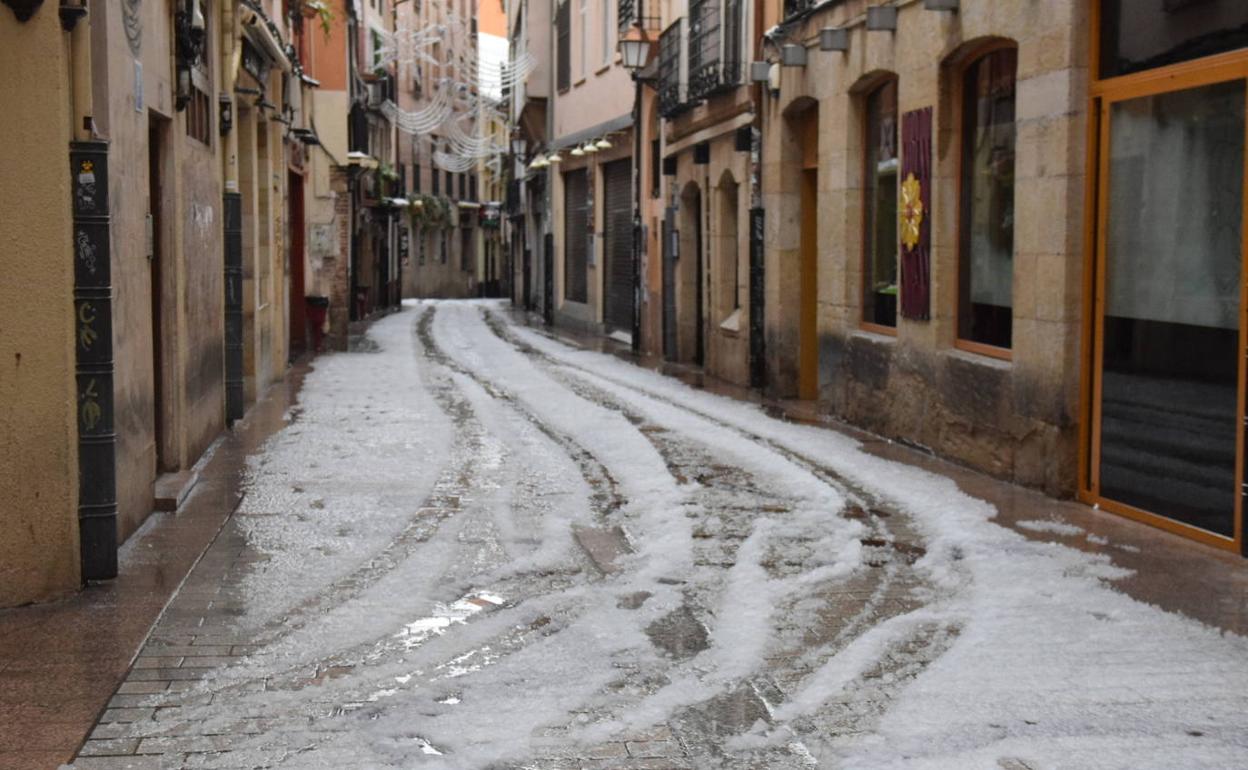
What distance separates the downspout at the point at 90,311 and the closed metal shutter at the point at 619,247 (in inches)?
753

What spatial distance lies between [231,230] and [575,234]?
19.0m

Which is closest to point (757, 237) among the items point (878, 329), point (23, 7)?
point (878, 329)

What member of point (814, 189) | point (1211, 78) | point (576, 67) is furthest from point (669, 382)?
point (576, 67)

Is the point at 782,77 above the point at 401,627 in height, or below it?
above

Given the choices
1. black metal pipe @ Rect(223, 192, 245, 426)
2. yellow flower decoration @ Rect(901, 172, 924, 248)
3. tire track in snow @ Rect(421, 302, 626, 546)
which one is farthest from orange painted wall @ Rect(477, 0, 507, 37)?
yellow flower decoration @ Rect(901, 172, 924, 248)

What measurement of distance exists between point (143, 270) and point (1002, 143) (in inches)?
223

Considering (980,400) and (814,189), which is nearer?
(980,400)

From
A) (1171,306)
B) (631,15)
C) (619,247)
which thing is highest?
(631,15)

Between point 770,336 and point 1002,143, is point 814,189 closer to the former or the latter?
point 770,336

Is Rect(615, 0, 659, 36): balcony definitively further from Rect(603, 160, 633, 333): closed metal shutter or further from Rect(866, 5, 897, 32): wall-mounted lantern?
Rect(866, 5, 897, 32): wall-mounted lantern

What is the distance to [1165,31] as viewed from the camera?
28.0 feet

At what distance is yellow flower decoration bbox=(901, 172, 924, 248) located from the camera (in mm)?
12164

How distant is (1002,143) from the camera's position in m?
10.9

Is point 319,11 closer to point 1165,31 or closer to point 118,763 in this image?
point 1165,31
